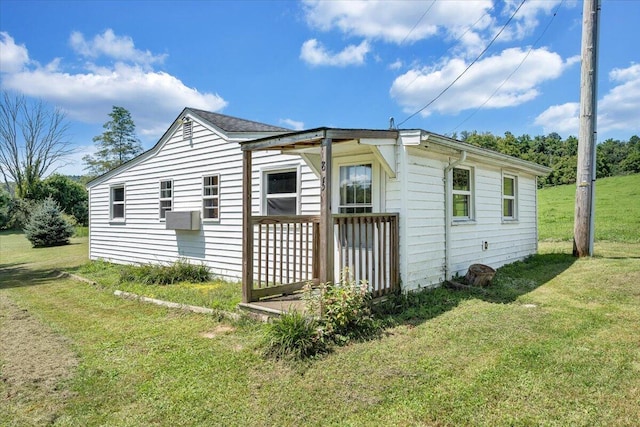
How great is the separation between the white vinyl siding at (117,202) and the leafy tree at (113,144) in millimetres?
26534

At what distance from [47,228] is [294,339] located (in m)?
18.5

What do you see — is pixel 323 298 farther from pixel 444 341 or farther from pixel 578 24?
pixel 578 24

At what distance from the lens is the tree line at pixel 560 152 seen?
120ft

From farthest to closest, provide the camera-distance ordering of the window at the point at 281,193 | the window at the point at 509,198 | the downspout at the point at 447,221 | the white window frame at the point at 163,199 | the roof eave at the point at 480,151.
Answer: the white window frame at the point at 163,199, the window at the point at 509,198, the window at the point at 281,193, the downspout at the point at 447,221, the roof eave at the point at 480,151

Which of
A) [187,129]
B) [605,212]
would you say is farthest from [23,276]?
[605,212]

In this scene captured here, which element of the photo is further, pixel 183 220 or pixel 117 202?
pixel 117 202

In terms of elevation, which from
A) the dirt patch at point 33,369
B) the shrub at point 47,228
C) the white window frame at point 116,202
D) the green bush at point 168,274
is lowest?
the dirt patch at point 33,369

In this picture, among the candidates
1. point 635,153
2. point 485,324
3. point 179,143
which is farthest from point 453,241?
point 635,153

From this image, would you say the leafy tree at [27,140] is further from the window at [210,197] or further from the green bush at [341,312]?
the green bush at [341,312]

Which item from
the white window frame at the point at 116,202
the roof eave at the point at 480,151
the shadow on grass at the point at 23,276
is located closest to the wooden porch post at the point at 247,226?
the roof eave at the point at 480,151

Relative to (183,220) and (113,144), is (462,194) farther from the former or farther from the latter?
(113,144)

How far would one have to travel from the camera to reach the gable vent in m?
9.16

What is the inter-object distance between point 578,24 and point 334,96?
9.42 metres

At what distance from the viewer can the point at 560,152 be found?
44125 mm
